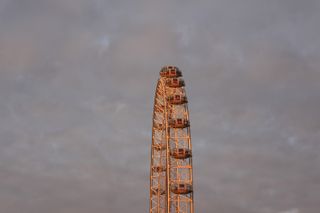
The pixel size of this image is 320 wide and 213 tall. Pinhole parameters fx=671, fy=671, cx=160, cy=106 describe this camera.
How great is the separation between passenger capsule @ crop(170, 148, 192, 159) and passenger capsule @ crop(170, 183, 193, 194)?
2680 mm

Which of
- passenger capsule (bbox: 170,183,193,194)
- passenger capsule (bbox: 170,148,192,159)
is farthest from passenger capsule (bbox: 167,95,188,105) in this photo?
passenger capsule (bbox: 170,183,193,194)

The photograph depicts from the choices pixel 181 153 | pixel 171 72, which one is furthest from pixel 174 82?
pixel 181 153

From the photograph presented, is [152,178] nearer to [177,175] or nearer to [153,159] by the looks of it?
[153,159]

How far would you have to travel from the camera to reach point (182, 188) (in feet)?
196

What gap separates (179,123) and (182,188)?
20.2 feet

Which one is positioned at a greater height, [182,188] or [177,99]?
[177,99]

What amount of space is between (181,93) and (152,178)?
9337 mm

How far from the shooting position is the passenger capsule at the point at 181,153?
60906 millimetres

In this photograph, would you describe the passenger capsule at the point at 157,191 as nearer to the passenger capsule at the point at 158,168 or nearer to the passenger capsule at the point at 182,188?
the passenger capsule at the point at 158,168

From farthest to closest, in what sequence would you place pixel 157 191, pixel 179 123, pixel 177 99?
1. pixel 157 191
2. pixel 177 99
3. pixel 179 123

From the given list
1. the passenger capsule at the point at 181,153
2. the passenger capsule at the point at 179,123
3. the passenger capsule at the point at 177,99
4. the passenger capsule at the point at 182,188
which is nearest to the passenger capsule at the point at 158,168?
the passenger capsule at the point at 181,153

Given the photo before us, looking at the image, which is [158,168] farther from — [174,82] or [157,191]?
[174,82]

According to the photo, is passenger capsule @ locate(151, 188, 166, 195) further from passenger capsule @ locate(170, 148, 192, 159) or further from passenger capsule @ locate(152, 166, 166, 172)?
passenger capsule @ locate(170, 148, 192, 159)

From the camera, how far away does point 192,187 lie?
5994 cm
